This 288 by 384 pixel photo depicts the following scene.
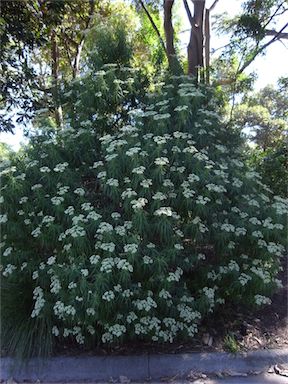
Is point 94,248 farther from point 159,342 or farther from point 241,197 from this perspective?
point 241,197

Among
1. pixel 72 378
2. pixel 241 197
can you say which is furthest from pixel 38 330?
pixel 241 197

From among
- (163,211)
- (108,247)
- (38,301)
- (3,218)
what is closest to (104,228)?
(108,247)

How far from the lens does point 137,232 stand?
3627 mm

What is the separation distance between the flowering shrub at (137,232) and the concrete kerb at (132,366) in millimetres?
193

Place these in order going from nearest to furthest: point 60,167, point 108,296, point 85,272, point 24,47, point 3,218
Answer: point 108,296, point 85,272, point 3,218, point 60,167, point 24,47

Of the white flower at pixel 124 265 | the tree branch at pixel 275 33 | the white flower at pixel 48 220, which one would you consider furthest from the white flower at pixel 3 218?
the tree branch at pixel 275 33

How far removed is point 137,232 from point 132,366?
3.90 ft

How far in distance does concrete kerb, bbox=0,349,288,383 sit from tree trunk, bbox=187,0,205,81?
4804mm

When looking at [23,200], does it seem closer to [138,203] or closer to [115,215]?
[115,215]

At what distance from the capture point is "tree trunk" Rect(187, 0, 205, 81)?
720 centimetres

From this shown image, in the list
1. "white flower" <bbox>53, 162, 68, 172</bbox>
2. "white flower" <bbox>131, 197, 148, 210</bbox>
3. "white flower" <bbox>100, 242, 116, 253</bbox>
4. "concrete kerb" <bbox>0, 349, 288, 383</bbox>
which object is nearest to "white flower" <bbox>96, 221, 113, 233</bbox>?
"white flower" <bbox>100, 242, 116, 253</bbox>

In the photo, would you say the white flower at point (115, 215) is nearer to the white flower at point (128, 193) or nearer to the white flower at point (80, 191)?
the white flower at point (128, 193)

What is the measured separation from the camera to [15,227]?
154 inches

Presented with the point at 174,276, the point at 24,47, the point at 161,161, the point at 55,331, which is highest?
the point at 24,47
